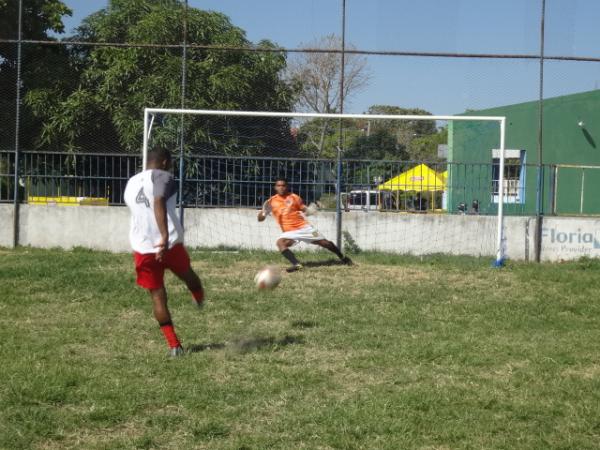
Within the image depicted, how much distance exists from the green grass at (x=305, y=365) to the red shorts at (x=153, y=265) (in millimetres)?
622

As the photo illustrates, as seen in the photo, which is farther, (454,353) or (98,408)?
(454,353)

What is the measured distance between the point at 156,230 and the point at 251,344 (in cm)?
137

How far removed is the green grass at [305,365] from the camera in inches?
194

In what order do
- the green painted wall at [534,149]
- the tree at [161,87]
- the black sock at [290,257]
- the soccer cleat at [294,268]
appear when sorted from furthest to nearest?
1. the tree at [161,87]
2. the green painted wall at [534,149]
3. the black sock at [290,257]
4. the soccer cleat at [294,268]

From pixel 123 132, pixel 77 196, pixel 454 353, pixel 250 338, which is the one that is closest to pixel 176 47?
pixel 123 132

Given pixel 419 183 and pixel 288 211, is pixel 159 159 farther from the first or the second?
pixel 419 183

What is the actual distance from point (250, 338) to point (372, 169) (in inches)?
312

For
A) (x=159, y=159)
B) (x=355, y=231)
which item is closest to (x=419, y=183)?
(x=355, y=231)

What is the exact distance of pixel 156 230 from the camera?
6.88 meters

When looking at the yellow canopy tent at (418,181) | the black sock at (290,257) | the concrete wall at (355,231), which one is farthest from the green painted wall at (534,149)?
the black sock at (290,257)

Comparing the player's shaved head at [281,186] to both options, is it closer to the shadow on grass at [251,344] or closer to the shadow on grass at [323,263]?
the shadow on grass at [323,263]

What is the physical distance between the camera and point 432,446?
4.70 metres

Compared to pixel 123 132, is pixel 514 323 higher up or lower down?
lower down

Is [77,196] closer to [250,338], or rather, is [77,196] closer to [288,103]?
[288,103]
